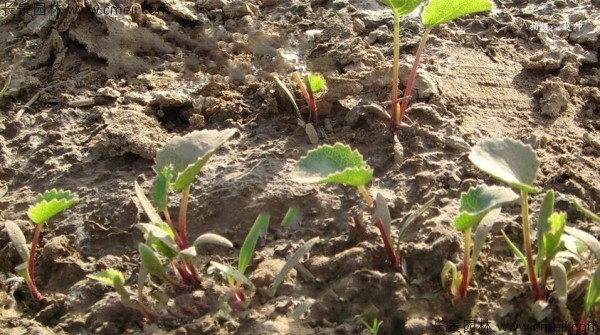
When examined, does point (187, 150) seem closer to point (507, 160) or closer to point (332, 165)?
point (332, 165)

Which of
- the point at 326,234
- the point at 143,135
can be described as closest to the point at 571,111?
the point at 326,234

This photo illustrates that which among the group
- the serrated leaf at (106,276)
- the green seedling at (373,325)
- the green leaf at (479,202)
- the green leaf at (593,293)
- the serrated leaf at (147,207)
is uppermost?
the green leaf at (479,202)

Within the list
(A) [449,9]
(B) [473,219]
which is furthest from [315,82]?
(B) [473,219]

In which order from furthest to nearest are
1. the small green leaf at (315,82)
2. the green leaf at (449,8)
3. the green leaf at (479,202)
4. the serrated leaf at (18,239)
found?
the small green leaf at (315,82) < the green leaf at (449,8) < the serrated leaf at (18,239) < the green leaf at (479,202)

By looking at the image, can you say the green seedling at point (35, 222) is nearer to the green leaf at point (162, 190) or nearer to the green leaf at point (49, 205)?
the green leaf at point (49, 205)

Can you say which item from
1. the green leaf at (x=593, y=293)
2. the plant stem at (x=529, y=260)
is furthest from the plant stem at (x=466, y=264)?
the green leaf at (x=593, y=293)

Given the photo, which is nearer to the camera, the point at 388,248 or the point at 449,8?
the point at 388,248
